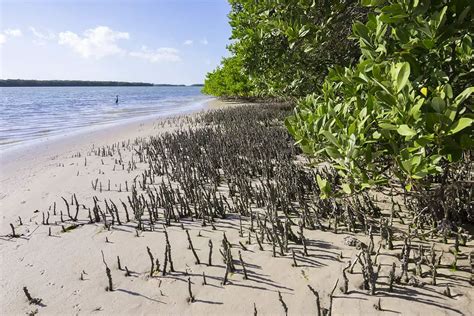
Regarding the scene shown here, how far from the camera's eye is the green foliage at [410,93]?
1.42 m

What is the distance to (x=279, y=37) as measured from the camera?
145 inches

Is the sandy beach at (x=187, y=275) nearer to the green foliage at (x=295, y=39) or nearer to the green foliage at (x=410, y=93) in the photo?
the green foliage at (x=410, y=93)

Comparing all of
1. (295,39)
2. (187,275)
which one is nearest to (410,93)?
(295,39)

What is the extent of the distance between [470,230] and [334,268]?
3.90 feet

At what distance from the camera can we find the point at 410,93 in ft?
5.36

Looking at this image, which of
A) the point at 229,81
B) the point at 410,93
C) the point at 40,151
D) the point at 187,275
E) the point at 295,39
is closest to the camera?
the point at 410,93

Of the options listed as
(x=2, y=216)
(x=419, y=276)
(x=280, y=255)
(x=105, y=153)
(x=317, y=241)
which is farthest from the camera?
(x=105, y=153)

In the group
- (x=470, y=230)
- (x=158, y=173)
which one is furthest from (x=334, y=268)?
(x=158, y=173)

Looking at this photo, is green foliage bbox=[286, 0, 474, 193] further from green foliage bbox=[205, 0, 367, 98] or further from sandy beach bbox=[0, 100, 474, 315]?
green foliage bbox=[205, 0, 367, 98]

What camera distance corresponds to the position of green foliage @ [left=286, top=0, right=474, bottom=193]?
1.42m

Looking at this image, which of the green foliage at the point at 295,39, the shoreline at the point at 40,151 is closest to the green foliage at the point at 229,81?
the shoreline at the point at 40,151

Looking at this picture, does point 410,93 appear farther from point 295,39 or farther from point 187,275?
point 187,275

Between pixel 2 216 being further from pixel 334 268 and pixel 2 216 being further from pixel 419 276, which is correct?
pixel 419 276

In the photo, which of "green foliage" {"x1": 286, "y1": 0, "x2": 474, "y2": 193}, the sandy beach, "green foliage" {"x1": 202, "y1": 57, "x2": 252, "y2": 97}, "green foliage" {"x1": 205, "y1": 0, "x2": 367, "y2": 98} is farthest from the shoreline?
"green foliage" {"x1": 202, "y1": 57, "x2": 252, "y2": 97}
